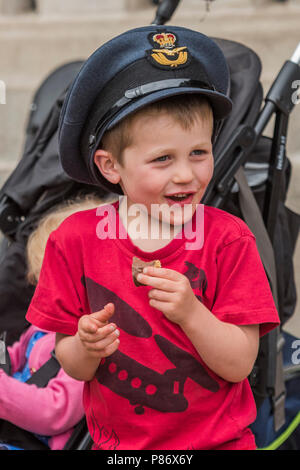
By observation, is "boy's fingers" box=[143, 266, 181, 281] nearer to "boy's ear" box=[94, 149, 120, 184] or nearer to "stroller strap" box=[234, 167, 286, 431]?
"boy's ear" box=[94, 149, 120, 184]

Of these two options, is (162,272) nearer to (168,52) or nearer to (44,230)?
(168,52)

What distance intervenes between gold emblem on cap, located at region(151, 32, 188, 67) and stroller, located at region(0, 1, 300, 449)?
460mm

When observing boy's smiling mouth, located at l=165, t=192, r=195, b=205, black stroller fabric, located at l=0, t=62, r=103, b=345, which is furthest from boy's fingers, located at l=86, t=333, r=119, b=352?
black stroller fabric, located at l=0, t=62, r=103, b=345

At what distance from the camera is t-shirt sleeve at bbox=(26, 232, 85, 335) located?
104 centimetres

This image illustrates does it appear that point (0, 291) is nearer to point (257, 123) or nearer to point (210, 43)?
point (257, 123)

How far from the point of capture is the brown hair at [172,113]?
3.04 ft

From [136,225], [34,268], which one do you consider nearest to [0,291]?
[34,268]

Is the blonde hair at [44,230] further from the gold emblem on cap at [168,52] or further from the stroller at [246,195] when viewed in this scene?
the gold emblem on cap at [168,52]

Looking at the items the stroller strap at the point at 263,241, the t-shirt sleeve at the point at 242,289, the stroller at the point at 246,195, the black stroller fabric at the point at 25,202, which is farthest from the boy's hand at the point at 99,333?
the black stroller fabric at the point at 25,202

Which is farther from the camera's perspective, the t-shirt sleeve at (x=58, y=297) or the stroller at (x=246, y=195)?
the stroller at (x=246, y=195)

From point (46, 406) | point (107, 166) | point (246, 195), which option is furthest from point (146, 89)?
point (46, 406)

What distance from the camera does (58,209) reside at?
1.74 meters

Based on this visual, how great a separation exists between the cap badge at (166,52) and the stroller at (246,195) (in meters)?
0.46

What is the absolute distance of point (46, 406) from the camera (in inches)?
56.9
